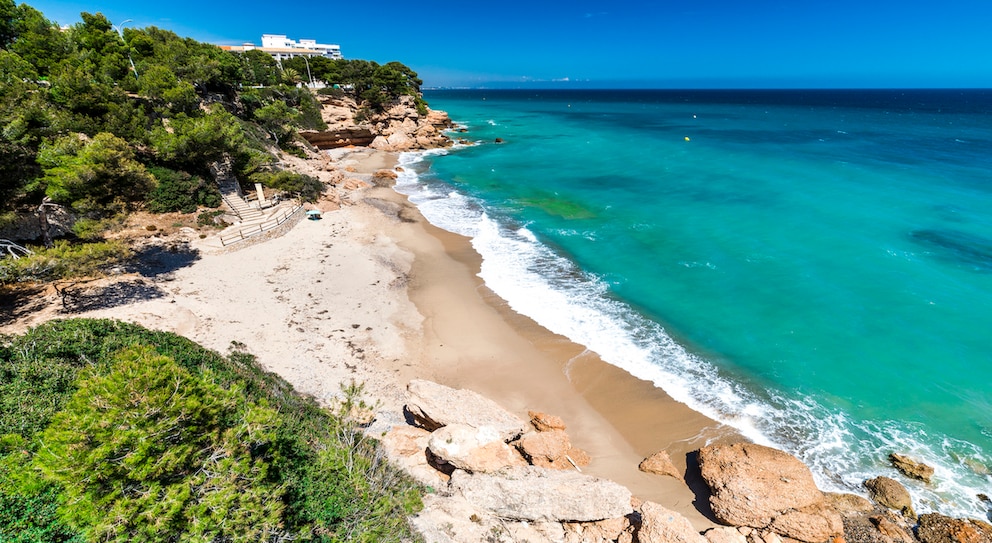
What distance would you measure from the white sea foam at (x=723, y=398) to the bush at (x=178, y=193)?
19.8 meters

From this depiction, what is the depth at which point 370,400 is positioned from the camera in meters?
14.8

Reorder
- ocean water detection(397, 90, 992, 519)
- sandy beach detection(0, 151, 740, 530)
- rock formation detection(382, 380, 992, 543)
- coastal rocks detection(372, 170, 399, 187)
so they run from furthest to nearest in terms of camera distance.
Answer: coastal rocks detection(372, 170, 399, 187) → ocean water detection(397, 90, 992, 519) → sandy beach detection(0, 151, 740, 530) → rock formation detection(382, 380, 992, 543)

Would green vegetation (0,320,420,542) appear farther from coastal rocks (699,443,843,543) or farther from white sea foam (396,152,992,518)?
white sea foam (396,152,992,518)

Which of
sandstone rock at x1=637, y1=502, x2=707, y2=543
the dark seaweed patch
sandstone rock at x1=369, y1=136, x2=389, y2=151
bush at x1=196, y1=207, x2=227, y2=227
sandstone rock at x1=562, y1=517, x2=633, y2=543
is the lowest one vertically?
sandstone rock at x1=562, y1=517, x2=633, y2=543

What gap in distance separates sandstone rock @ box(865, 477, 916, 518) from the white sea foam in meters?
0.32

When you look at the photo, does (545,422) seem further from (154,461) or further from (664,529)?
(154,461)

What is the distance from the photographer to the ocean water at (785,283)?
1473 cm

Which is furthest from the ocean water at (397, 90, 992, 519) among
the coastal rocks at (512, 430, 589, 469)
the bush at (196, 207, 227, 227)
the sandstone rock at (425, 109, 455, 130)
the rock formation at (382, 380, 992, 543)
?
the sandstone rock at (425, 109, 455, 130)

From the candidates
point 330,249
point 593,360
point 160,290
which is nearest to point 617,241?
point 593,360

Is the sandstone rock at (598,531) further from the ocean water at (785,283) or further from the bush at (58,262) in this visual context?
the bush at (58,262)

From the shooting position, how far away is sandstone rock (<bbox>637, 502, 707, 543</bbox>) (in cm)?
919

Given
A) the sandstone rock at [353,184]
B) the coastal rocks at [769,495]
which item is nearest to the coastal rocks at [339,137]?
the sandstone rock at [353,184]

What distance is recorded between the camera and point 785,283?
2353cm

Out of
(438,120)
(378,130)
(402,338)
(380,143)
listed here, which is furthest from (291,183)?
(438,120)
